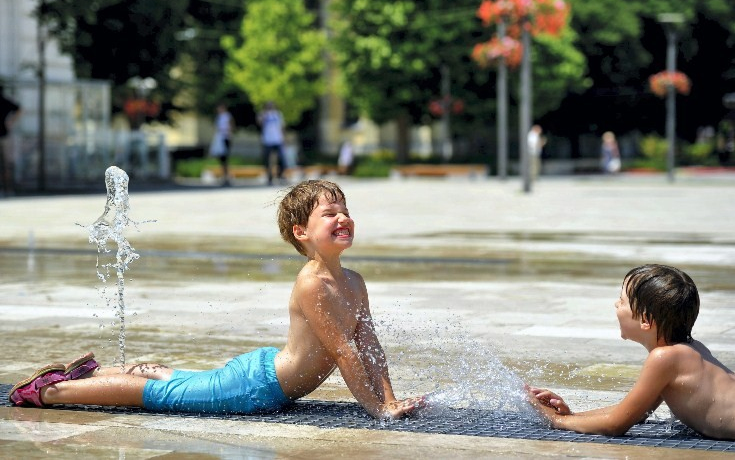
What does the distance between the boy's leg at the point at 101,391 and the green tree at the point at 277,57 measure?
61150 mm

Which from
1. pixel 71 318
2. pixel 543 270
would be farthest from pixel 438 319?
pixel 543 270

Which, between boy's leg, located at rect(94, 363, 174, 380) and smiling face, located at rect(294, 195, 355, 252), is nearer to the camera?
smiling face, located at rect(294, 195, 355, 252)

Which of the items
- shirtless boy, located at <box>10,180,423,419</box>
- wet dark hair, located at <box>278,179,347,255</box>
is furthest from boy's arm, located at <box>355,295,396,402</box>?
wet dark hair, located at <box>278,179,347,255</box>

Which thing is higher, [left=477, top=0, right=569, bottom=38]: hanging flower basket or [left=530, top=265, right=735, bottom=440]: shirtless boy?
[left=477, top=0, right=569, bottom=38]: hanging flower basket

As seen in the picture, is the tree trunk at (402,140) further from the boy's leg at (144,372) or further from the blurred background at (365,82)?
the boy's leg at (144,372)

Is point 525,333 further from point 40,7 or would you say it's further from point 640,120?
point 640,120

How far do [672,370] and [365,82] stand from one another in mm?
53766

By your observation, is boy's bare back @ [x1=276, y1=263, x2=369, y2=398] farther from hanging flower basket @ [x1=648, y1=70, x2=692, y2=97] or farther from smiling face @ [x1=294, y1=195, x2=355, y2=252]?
hanging flower basket @ [x1=648, y1=70, x2=692, y2=97]

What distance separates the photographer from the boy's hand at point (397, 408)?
6125mm

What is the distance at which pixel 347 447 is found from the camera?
562cm

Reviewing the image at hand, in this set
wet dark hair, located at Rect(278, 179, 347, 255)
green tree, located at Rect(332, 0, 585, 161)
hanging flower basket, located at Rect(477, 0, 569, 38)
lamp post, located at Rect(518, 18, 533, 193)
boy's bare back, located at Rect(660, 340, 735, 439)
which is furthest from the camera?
green tree, located at Rect(332, 0, 585, 161)

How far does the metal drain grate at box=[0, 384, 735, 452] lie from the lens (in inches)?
229

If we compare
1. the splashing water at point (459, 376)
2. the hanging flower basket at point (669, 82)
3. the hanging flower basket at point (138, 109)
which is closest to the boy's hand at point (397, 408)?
the splashing water at point (459, 376)

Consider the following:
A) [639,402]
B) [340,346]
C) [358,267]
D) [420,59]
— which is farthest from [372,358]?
[420,59]
